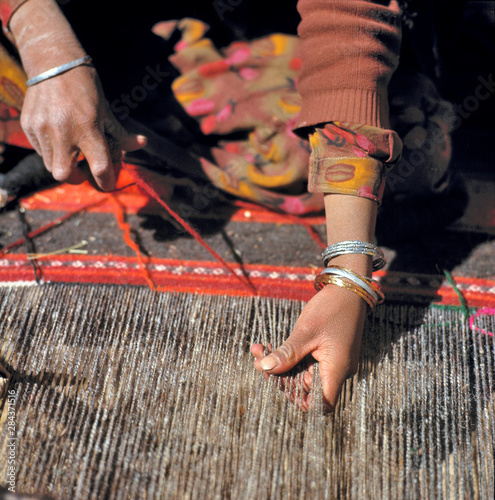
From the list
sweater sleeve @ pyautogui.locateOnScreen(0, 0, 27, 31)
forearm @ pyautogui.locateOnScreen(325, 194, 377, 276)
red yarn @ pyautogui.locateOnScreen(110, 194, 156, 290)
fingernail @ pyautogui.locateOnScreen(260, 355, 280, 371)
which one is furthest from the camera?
red yarn @ pyautogui.locateOnScreen(110, 194, 156, 290)

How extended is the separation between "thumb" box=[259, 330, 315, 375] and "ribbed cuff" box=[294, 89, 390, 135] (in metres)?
0.45

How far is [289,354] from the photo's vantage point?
2.66 feet

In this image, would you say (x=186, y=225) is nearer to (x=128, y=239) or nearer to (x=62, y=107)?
(x=128, y=239)

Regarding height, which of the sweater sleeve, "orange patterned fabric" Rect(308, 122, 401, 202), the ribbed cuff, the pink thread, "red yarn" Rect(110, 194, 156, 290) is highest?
the sweater sleeve

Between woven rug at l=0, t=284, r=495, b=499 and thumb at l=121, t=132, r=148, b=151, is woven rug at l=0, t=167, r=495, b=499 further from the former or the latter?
thumb at l=121, t=132, r=148, b=151

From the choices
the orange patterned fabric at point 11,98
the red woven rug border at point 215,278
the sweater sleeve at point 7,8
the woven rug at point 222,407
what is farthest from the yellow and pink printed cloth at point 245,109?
the woven rug at point 222,407

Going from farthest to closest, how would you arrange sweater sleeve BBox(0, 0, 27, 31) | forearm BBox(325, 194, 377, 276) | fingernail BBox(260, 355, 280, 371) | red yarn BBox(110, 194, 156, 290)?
red yarn BBox(110, 194, 156, 290) → sweater sleeve BBox(0, 0, 27, 31) → forearm BBox(325, 194, 377, 276) → fingernail BBox(260, 355, 280, 371)

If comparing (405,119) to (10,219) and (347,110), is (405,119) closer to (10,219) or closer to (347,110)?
(347,110)

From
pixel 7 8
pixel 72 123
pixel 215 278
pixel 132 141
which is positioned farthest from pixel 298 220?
pixel 7 8

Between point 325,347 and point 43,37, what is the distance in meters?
0.91

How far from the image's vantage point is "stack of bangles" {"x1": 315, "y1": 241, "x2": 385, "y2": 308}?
87 centimetres

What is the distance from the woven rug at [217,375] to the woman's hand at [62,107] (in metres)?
0.31

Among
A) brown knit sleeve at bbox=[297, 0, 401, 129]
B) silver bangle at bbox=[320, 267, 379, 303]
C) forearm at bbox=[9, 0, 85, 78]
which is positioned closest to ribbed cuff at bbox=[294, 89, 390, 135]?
brown knit sleeve at bbox=[297, 0, 401, 129]

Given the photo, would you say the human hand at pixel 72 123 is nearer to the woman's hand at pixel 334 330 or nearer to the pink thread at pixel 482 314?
the woman's hand at pixel 334 330
